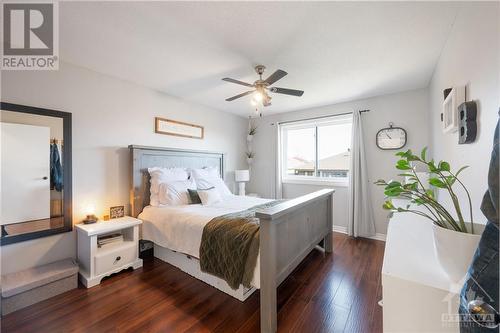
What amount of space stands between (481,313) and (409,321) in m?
0.28

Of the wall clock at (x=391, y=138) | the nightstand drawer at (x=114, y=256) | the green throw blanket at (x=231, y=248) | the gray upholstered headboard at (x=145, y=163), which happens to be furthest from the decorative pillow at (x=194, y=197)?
the wall clock at (x=391, y=138)

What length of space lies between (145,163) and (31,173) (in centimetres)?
112

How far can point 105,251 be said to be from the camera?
86.8 inches

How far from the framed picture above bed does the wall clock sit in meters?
3.12

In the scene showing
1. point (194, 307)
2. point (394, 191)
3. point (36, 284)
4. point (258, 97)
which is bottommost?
point (194, 307)

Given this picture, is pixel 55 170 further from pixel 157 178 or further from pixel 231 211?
pixel 231 211

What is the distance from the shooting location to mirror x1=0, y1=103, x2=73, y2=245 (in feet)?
6.30

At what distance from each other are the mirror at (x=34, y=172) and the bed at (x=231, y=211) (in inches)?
27.6

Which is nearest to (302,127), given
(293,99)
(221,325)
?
(293,99)

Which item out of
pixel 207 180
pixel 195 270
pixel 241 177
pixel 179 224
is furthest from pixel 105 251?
pixel 241 177

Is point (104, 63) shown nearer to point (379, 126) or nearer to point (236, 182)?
point (236, 182)

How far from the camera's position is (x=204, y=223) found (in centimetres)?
201

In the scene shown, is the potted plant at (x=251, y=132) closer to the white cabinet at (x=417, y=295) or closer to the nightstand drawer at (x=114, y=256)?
the nightstand drawer at (x=114, y=256)

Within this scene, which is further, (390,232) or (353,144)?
(353,144)
